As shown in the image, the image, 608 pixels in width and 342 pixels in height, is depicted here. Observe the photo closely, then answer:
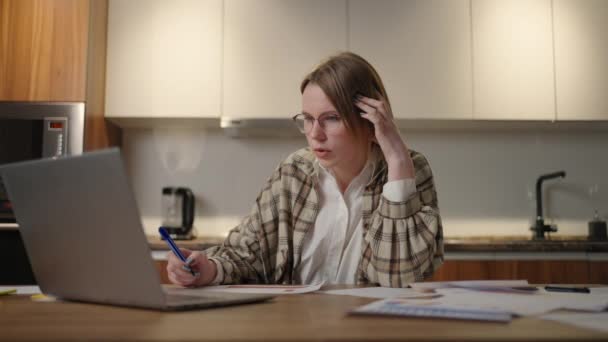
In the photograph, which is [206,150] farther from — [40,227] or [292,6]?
[40,227]

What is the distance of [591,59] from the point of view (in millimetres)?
2836

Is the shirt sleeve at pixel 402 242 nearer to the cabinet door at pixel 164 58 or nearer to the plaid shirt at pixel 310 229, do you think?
the plaid shirt at pixel 310 229

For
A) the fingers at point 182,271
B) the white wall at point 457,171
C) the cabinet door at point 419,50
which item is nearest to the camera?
the fingers at point 182,271

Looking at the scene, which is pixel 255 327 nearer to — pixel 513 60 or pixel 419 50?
pixel 419 50

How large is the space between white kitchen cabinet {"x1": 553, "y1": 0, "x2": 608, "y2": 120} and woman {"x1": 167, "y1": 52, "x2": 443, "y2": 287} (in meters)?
1.67

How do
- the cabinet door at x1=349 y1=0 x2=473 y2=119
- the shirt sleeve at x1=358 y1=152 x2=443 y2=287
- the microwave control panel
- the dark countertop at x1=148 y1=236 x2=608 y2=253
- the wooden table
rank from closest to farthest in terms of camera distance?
the wooden table
the shirt sleeve at x1=358 y1=152 x2=443 y2=287
the dark countertop at x1=148 y1=236 x2=608 y2=253
the microwave control panel
the cabinet door at x1=349 y1=0 x2=473 y2=119

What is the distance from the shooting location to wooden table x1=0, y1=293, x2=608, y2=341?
53 cm

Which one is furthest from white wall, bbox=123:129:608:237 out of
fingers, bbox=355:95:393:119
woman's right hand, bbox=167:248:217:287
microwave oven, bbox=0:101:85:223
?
woman's right hand, bbox=167:248:217:287

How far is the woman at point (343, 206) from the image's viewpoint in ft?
4.39

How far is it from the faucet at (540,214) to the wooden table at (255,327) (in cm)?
241

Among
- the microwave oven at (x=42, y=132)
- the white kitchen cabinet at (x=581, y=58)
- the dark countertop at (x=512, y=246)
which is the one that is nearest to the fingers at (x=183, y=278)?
the dark countertop at (x=512, y=246)

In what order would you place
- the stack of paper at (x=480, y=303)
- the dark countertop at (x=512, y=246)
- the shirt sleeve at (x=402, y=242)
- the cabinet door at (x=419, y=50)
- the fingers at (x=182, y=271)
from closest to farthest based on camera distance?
the stack of paper at (x=480, y=303), the fingers at (x=182, y=271), the shirt sleeve at (x=402, y=242), the dark countertop at (x=512, y=246), the cabinet door at (x=419, y=50)

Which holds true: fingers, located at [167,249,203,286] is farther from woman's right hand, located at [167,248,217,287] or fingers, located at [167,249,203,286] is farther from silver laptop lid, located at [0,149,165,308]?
silver laptop lid, located at [0,149,165,308]

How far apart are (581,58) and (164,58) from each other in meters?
2.15
